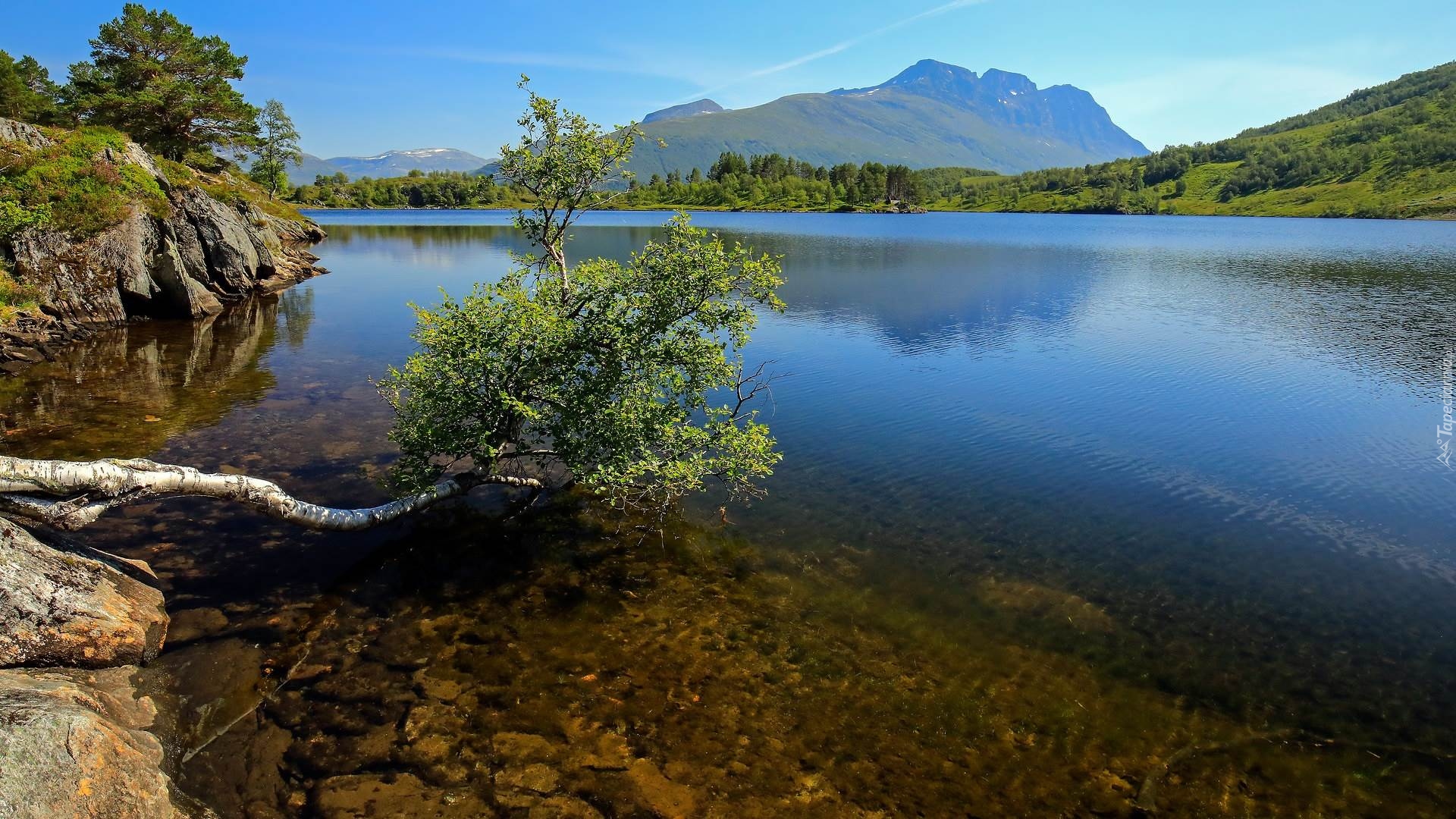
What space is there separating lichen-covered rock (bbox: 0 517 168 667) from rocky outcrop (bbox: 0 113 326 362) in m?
35.9

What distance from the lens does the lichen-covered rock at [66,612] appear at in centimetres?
1393

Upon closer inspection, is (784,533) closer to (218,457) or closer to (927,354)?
(218,457)

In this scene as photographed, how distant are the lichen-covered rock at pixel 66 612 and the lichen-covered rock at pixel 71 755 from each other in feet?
2.35

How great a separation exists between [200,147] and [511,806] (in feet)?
330

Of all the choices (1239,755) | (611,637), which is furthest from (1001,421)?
(611,637)

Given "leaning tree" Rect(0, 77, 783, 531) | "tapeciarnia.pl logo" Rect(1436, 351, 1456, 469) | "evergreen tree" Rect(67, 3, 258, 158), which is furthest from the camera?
"evergreen tree" Rect(67, 3, 258, 158)

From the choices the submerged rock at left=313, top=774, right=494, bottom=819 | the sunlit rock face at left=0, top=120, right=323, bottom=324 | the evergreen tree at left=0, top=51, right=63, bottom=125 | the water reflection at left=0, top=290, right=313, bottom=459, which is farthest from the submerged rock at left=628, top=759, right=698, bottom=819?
the evergreen tree at left=0, top=51, right=63, bottom=125

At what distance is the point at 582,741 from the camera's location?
14461mm

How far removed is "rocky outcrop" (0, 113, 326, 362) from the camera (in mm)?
45094

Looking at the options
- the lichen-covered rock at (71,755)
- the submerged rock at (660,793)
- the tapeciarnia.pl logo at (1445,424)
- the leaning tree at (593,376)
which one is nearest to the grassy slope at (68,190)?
the leaning tree at (593,376)

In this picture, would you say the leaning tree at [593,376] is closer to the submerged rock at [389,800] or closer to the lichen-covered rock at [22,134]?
the submerged rock at [389,800]

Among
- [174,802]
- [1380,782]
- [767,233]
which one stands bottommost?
[1380,782]

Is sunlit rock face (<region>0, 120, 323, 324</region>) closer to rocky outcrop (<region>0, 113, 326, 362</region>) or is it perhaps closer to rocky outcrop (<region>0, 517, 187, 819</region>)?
rocky outcrop (<region>0, 113, 326, 362</region>)

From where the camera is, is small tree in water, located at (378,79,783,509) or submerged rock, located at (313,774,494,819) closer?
submerged rock, located at (313,774,494,819)
